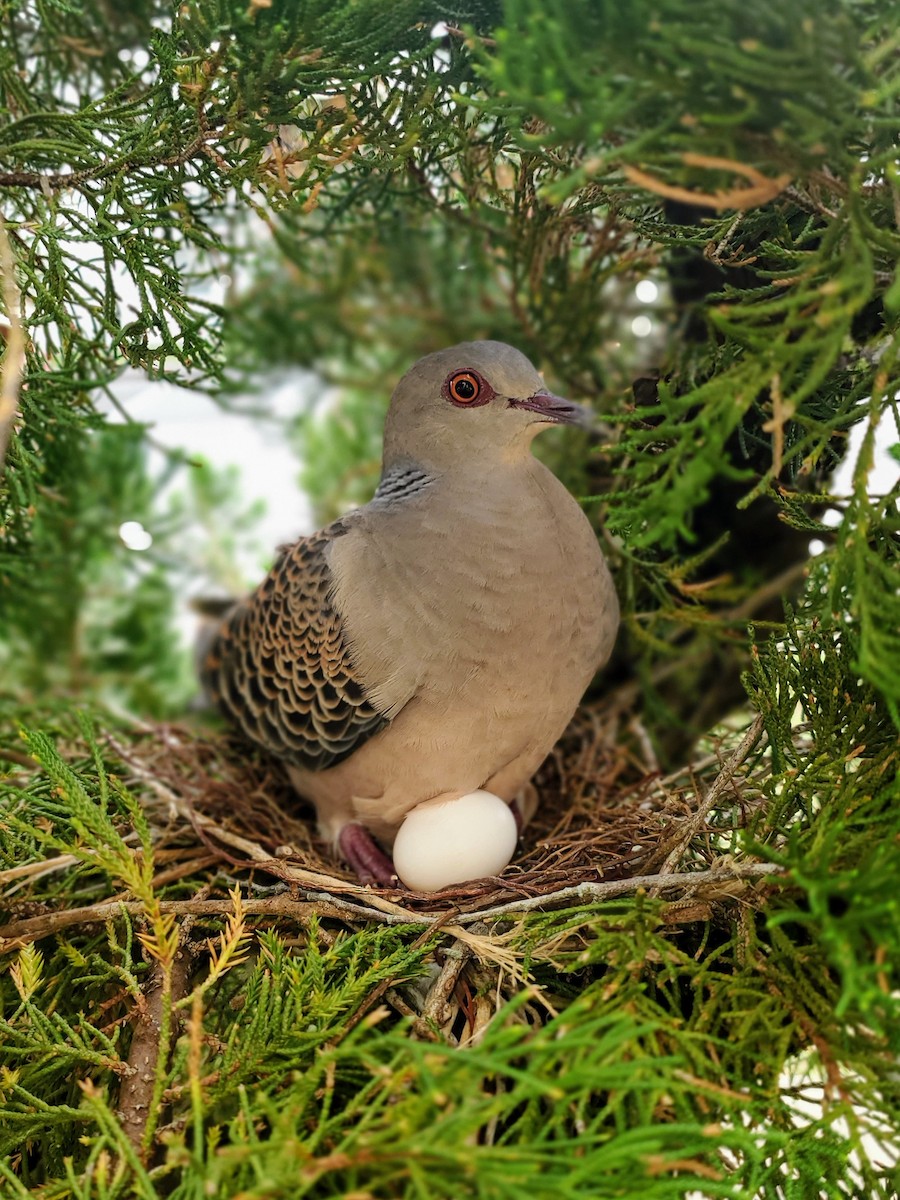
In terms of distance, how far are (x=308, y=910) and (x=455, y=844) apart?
256mm

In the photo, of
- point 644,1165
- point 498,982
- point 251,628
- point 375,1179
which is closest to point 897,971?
point 644,1165

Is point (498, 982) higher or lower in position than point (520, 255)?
lower

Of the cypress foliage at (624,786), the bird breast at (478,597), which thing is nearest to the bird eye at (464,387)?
the bird breast at (478,597)

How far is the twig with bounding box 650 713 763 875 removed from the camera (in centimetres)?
122

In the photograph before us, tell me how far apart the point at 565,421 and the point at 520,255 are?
0.57 meters

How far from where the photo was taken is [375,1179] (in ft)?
2.79

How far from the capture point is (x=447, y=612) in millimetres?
1463

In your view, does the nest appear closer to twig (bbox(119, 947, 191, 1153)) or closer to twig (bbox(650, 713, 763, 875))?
twig (bbox(650, 713, 763, 875))

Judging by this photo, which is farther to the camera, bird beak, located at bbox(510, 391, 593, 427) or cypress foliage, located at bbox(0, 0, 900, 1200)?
bird beak, located at bbox(510, 391, 593, 427)

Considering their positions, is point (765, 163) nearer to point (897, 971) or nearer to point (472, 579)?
point (472, 579)

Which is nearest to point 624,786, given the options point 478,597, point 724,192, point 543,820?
point 543,820

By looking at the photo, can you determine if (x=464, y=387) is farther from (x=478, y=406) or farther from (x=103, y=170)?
(x=103, y=170)

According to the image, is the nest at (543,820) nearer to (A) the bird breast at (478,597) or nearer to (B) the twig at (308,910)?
(B) the twig at (308,910)

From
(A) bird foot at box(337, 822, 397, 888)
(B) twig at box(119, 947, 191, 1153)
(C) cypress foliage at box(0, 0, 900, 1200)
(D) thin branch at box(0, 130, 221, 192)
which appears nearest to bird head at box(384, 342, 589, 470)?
(C) cypress foliage at box(0, 0, 900, 1200)
